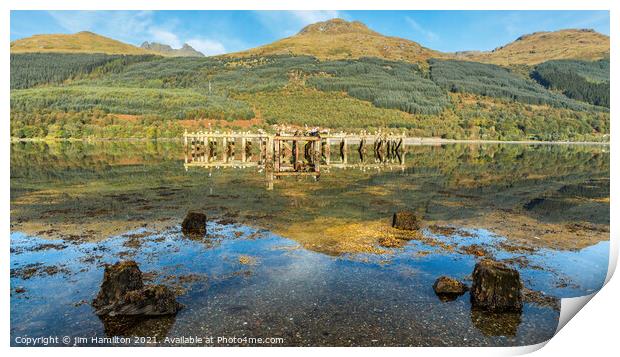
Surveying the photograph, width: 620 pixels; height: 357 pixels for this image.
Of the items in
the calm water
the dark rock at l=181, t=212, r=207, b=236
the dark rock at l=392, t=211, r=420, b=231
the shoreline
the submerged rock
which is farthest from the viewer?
the shoreline

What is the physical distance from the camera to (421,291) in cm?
1163

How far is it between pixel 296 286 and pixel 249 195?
1557cm

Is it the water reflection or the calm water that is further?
the calm water

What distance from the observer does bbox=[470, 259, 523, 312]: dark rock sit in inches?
417

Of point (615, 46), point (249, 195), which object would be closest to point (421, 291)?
point (615, 46)

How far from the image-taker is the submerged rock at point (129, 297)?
994 centimetres

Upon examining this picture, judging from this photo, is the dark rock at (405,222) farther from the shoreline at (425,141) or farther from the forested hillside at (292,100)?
the shoreline at (425,141)

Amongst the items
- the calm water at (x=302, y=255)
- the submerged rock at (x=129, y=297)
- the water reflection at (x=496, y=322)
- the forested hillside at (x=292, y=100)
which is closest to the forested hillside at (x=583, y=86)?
the forested hillside at (x=292, y=100)

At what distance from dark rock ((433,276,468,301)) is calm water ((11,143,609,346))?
0.88 ft

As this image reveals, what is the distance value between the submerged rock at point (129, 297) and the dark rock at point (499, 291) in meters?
7.73

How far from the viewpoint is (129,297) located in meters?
10.0

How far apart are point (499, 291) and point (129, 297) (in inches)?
364

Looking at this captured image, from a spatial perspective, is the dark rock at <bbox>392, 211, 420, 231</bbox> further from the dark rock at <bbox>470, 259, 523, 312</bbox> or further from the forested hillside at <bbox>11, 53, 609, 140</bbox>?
the forested hillside at <bbox>11, 53, 609, 140</bbox>

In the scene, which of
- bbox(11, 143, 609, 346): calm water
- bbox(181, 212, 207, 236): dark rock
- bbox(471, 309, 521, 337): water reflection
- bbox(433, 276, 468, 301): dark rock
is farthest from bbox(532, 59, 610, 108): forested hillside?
bbox(471, 309, 521, 337): water reflection
